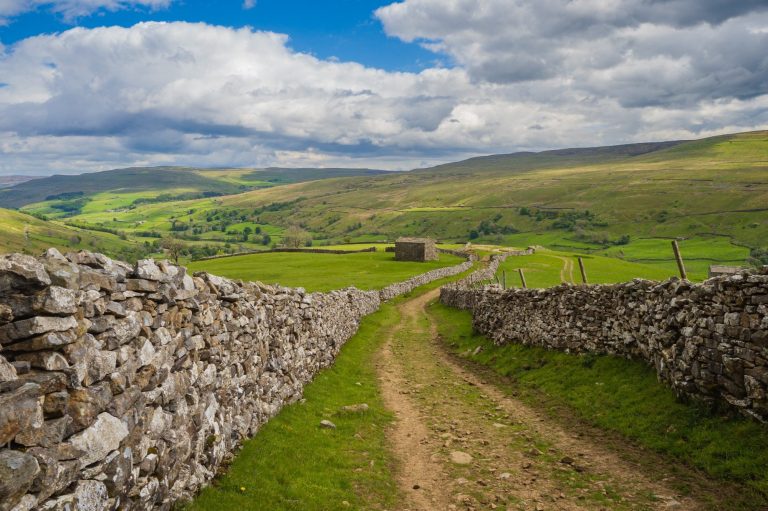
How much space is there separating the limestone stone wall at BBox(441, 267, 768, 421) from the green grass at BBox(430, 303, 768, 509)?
1.66 ft

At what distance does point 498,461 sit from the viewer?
12.5 m

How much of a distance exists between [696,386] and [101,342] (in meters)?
13.3

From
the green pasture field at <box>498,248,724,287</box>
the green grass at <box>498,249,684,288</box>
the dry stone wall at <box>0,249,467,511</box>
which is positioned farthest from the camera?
the green grass at <box>498,249,684,288</box>

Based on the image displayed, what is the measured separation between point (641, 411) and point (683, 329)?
103 inches

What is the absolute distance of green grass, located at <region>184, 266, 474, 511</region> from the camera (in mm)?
9734

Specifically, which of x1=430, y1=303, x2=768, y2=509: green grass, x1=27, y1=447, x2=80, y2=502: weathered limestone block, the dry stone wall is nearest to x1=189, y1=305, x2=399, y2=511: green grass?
the dry stone wall

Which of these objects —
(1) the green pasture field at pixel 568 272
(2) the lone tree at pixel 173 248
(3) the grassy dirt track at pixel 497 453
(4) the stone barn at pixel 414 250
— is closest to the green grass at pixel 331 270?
(4) the stone barn at pixel 414 250

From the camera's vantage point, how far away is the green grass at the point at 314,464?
9734 millimetres

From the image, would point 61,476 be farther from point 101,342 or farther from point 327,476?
point 327,476

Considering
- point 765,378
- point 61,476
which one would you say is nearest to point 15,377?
point 61,476

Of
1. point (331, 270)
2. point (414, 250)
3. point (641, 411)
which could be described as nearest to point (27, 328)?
point (641, 411)

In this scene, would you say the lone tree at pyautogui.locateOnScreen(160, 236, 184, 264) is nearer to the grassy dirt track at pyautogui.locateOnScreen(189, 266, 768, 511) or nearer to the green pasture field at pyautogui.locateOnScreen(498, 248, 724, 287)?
the green pasture field at pyautogui.locateOnScreen(498, 248, 724, 287)

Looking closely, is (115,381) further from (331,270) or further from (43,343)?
(331,270)

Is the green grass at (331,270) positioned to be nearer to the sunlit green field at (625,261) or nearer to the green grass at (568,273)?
the green grass at (568,273)
